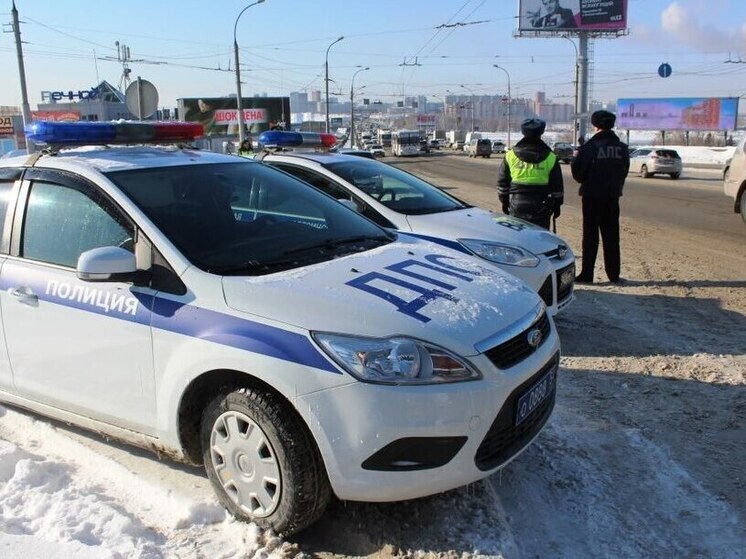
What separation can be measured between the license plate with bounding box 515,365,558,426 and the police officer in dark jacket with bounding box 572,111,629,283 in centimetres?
439

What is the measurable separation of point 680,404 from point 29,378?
3.75 metres

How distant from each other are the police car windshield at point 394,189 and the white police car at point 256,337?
6.92 ft

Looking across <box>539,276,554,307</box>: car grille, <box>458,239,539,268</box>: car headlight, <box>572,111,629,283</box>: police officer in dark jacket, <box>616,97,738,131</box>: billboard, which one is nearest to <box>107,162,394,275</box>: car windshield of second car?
<box>458,239,539,268</box>: car headlight

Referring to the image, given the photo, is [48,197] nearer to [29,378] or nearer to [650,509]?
[29,378]

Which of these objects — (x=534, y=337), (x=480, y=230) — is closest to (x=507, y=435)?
(x=534, y=337)

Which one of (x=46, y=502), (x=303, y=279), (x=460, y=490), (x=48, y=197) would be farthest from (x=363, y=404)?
(x=48, y=197)

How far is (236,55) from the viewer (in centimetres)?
3197

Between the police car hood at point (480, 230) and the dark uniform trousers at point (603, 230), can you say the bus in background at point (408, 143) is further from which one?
the police car hood at point (480, 230)

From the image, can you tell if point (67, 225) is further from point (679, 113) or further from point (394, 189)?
point (679, 113)

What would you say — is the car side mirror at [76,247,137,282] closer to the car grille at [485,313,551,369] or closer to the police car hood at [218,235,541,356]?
the police car hood at [218,235,541,356]

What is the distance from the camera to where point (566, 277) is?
560 cm

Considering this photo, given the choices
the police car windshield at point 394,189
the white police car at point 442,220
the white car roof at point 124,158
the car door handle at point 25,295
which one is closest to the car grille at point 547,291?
the white police car at point 442,220

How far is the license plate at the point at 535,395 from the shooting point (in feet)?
9.39

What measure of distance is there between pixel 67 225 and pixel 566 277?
3.83 meters
